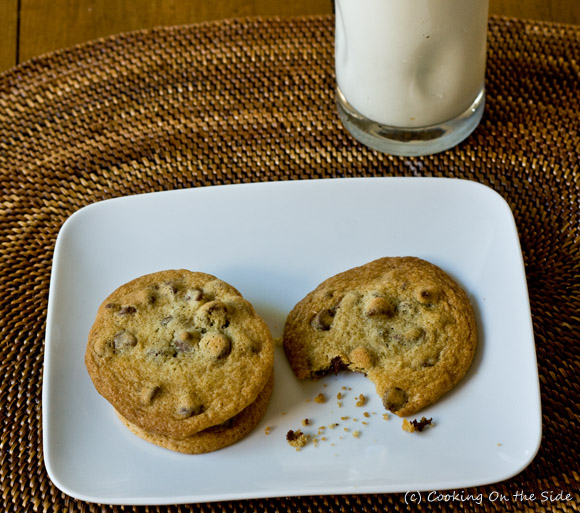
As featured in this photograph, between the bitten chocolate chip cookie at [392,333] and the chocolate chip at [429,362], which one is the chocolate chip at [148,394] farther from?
the chocolate chip at [429,362]

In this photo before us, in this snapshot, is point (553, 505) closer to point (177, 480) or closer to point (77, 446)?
point (177, 480)

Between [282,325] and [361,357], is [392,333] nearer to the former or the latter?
[361,357]

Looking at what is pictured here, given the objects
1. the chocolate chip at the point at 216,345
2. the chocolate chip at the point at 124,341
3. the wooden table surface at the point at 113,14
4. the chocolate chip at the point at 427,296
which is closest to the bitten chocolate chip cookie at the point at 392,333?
the chocolate chip at the point at 427,296

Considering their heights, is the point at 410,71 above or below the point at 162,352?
above

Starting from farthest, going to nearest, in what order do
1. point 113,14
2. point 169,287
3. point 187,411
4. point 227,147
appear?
point 113,14 → point 227,147 → point 169,287 → point 187,411

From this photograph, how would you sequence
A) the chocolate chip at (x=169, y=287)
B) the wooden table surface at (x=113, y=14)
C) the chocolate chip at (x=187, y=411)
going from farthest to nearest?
the wooden table surface at (x=113, y=14), the chocolate chip at (x=169, y=287), the chocolate chip at (x=187, y=411)

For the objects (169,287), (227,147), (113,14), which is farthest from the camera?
(113,14)

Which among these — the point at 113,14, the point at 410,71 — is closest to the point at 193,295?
the point at 410,71
